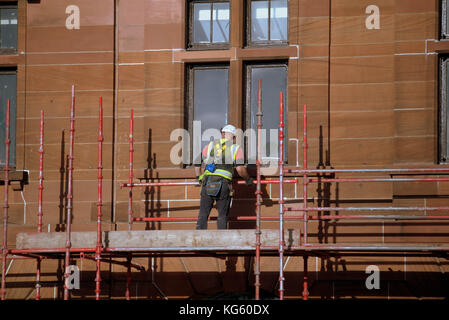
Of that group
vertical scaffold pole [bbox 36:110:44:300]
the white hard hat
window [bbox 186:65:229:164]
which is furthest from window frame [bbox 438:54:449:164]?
vertical scaffold pole [bbox 36:110:44:300]

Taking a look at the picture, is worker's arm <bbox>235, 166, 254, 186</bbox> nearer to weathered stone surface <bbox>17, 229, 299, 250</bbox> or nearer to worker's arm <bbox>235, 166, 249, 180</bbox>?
worker's arm <bbox>235, 166, 249, 180</bbox>

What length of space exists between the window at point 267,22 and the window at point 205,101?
2.16ft

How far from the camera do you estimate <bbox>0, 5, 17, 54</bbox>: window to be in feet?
56.6

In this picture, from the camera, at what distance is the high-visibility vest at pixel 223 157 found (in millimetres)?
15430

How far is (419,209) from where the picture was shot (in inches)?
579

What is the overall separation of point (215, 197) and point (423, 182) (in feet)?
9.50

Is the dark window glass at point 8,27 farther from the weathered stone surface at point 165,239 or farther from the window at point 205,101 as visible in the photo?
the weathered stone surface at point 165,239

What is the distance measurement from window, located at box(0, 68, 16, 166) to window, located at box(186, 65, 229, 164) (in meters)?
2.64

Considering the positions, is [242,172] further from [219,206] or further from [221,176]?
[219,206]

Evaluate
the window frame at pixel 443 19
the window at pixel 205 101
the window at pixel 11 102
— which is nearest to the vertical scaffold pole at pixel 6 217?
the window at pixel 11 102

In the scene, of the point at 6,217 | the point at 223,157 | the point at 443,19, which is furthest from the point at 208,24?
the point at 6,217
